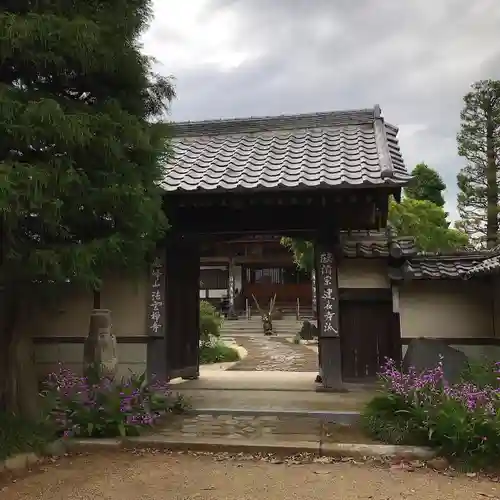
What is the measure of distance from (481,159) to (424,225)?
779 centimetres

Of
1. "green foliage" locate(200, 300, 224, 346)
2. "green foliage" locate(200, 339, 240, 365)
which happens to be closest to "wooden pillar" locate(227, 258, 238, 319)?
"green foliage" locate(200, 300, 224, 346)

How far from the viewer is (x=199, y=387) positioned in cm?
930

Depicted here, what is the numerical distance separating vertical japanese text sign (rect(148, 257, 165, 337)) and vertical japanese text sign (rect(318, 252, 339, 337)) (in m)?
2.64

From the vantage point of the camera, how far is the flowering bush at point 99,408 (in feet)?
20.3

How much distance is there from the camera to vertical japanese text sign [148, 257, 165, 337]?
851 centimetres

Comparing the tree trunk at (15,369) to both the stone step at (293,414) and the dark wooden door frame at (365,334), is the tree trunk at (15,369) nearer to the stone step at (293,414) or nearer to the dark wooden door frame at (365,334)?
the stone step at (293,414)

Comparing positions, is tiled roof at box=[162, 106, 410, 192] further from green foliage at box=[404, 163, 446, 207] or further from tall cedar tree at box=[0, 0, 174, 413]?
green foliage at box=[404, 163, 446, 207]

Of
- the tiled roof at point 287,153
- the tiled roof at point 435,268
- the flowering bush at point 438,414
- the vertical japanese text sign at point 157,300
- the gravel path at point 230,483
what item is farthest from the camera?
the vertical japanese text sign at point 157,300

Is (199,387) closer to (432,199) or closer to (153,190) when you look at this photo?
(153,190)

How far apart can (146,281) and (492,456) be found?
5694 millimetres

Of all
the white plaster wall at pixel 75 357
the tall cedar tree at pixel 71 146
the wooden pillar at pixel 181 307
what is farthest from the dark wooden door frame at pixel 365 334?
the tall cedar tree at pixel 71 146

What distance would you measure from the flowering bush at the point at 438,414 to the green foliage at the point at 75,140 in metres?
3.54

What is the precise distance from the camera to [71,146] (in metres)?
5.09

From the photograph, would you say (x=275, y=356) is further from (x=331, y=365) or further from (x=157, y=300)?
(x=157, y=300)
